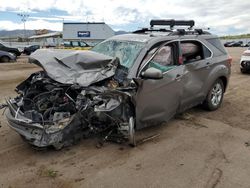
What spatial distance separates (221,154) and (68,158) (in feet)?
7.77

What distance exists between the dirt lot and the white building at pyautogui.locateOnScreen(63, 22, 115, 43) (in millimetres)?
37709

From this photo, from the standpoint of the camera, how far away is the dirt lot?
157 inches

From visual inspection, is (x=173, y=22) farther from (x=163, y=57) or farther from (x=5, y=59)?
(x=5, y=59)

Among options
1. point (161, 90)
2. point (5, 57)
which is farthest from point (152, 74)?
point (5, 57)

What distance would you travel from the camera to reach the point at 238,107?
25.0 ft

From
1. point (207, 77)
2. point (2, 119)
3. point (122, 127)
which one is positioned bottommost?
point (2, 119)

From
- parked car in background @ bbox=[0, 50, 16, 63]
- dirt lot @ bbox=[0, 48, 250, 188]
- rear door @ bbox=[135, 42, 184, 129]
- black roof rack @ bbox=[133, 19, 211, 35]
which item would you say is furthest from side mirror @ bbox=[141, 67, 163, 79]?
parked car in background @ bbox=[0, 50, 16, 63]

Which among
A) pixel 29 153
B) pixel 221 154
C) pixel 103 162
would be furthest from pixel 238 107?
pixel 29 153

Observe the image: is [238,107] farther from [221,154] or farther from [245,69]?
[245,69]

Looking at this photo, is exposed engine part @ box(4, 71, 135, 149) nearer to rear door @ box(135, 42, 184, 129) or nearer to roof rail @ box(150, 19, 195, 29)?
rear door @ box(135, 42, 184, 129)

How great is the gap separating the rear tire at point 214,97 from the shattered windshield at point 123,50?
225 centimetres

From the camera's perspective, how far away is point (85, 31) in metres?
42.7

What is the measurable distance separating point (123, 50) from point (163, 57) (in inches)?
30.6

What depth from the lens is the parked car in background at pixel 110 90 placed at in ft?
15.3
